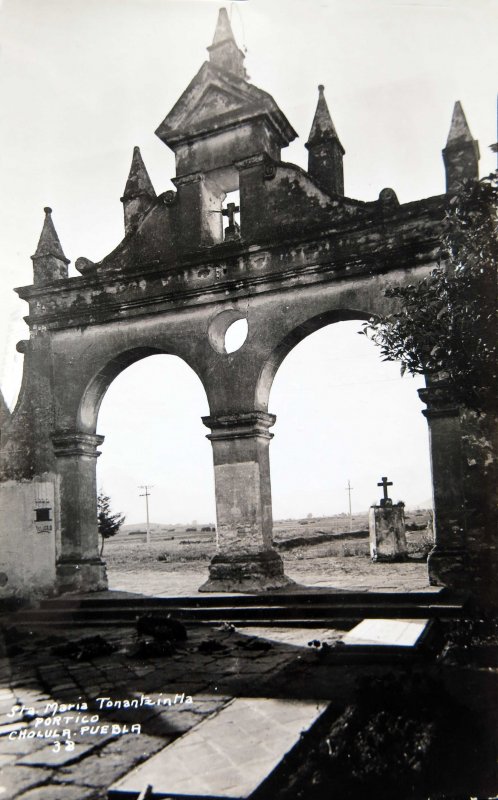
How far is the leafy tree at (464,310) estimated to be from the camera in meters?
5.57

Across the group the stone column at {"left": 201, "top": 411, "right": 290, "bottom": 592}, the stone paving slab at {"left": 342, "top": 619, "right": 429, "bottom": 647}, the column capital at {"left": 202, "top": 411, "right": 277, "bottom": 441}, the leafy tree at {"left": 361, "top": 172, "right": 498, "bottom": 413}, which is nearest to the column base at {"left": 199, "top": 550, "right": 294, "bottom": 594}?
the stone column at {"left": 201, "top": 411, "right": 290, "bottom": 592}

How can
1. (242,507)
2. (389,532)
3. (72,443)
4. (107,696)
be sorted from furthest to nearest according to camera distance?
(389,532) < (72,443) < (242,507) < (107,696)

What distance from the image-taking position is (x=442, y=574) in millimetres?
8672

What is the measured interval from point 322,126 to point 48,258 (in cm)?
564

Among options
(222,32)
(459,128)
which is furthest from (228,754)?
(222,32)

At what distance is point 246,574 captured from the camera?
9.71 meters

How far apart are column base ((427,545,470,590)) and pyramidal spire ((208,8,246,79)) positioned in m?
8.82

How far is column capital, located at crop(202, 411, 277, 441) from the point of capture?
33.0 ft

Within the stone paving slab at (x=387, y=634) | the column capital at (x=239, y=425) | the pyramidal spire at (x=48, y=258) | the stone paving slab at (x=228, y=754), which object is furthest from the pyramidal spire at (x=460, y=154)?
the stone paving slab at (x=228, y=754)

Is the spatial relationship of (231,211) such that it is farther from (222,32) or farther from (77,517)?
(77,517)

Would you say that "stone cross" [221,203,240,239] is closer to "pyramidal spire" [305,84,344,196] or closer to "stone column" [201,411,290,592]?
"pyramidal spire" [305,84,344,196]

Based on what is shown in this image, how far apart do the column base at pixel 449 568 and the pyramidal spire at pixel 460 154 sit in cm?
519

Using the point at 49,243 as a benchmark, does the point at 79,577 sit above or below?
below

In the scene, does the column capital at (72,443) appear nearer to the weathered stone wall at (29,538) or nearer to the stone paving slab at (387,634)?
the weathered stone wall at (29,538)
